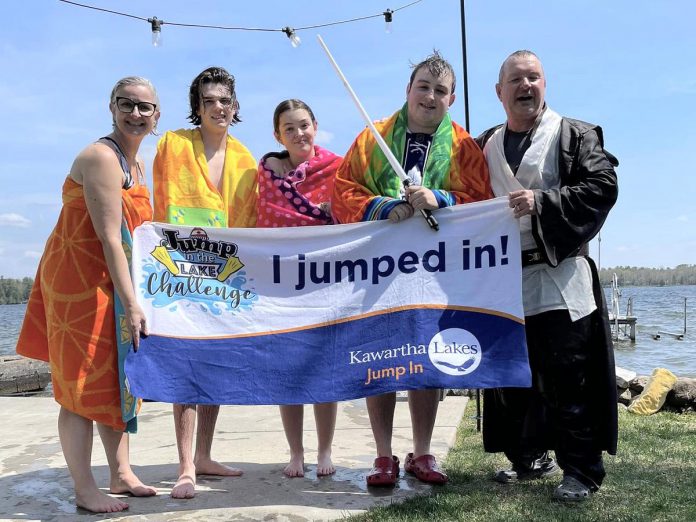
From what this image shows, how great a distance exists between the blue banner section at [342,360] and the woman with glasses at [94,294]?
0.15 meters

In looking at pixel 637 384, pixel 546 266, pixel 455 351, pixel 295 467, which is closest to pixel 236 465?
pixel 295 467

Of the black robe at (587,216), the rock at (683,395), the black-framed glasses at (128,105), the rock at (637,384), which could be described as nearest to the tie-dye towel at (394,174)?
the black robe at (587,216)

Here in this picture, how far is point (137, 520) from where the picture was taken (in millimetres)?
3156

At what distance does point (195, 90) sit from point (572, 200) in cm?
194

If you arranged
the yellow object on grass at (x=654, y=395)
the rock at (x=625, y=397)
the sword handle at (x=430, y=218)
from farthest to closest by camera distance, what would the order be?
1. the rock at (x=625, y=397)
2. the yellow object on grass at (x=654, y=395)
3. the sword handle at (x=430, y=218)

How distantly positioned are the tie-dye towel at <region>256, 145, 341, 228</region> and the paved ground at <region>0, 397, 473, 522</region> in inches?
51.5

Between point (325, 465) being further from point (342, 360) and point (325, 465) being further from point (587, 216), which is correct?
point (587, 216)

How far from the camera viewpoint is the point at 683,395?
265 inches

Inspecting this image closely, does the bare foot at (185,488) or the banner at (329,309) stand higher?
the banner at (329,309)

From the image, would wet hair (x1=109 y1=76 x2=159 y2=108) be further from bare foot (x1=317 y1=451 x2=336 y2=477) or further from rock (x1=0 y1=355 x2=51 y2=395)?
rock (x1=0 y1=355 x2=51 y2=395)

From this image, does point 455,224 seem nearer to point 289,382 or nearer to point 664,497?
point 289,382

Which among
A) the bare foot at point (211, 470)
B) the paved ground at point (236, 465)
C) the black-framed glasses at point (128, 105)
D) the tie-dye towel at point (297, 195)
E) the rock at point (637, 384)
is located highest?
the black-framed glasses at point (128, 105)

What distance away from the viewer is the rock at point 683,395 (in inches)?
264

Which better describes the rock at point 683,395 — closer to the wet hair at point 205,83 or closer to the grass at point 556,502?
the grass at point 556,502
